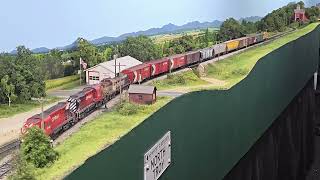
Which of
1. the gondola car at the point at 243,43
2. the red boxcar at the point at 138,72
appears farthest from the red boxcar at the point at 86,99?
the gondola car at the point at 243,43

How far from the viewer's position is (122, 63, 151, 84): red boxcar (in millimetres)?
19891

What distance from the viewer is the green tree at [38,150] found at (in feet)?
19.3

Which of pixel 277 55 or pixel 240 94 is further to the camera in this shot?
pixel 277 55

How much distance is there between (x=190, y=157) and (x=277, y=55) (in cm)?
1049

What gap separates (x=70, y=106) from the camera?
12586 mm

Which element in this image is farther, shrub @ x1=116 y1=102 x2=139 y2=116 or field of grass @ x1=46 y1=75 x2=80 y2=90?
field of grass @ x1=46 y1=75 x2=80 y2=90

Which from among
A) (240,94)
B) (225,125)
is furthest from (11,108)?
(240,94)

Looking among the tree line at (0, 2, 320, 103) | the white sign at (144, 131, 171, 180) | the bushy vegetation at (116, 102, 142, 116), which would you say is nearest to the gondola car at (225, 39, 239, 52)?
the tree line at (0, 2, 320, 103)

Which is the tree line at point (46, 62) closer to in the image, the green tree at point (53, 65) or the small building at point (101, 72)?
the green tree at point (53, 65)

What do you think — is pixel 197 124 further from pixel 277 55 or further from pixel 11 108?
pixel 277 55

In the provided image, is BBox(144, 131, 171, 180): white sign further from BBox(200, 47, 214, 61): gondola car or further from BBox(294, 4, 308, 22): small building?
BBox(294, 4, 308, 22): small building

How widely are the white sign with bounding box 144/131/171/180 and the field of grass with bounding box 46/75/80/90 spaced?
6.07 m

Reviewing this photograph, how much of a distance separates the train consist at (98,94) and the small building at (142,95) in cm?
193

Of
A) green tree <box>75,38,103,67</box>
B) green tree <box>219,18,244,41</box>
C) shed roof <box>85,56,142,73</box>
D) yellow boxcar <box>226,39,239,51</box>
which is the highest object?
green tree <box>219,18,244,41</box>
